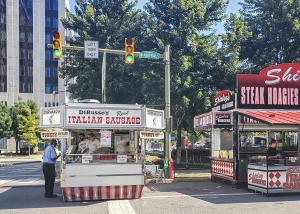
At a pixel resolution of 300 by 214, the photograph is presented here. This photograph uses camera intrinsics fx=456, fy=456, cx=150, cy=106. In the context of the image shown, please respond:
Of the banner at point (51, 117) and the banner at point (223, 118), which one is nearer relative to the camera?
the banner at point (51, 117)

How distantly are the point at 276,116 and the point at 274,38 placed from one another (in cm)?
1616

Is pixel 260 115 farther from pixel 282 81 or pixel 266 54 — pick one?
pixel 266 54

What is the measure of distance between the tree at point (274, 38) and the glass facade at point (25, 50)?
195 feet

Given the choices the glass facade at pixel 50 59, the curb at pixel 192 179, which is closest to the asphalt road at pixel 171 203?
the curb at pixel 192 179

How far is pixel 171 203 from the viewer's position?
1298cm

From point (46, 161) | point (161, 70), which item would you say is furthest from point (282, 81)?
point (161, 70)

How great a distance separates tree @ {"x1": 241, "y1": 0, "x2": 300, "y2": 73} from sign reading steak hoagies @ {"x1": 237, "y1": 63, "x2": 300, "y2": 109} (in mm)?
12953

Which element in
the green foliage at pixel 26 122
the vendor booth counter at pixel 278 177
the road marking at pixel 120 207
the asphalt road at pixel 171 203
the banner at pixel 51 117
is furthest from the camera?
the green foliage at pixel 26 122

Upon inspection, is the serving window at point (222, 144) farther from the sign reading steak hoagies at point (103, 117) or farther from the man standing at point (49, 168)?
the man standing at point (49, 168)

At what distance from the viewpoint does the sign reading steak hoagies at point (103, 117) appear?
1338 centimetres

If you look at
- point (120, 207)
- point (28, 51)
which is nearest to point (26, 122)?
point (28, 51)

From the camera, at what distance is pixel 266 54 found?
102 ft

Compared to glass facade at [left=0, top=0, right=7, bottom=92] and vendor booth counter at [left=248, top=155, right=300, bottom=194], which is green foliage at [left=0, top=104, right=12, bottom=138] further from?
vendor booth counter at [left=248, top=155, right=300, bottom=194]

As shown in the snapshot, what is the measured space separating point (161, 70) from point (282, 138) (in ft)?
35.0
